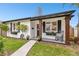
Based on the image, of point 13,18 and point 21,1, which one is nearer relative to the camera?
point 21,1

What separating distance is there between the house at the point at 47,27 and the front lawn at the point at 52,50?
20 cm

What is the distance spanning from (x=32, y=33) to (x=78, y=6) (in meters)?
1.50

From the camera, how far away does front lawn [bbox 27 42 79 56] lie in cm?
623

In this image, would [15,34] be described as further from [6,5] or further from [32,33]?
[6,5]

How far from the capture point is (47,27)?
691cm

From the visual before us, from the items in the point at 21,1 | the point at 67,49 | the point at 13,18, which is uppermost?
the point at 21,1

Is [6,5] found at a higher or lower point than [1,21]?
higher

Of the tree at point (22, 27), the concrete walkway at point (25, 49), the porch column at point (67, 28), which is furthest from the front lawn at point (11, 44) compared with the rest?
the porch column at point (67, 28)

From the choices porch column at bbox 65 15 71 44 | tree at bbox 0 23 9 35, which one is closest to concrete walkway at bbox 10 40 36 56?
tree at bbox 0 23 9 35

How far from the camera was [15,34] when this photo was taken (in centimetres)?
674

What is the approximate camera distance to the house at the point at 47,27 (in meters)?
6.61

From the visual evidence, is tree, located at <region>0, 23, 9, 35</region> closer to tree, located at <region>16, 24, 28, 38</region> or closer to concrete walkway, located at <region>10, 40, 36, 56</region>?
tree, located at <region>16, 24, 28, 38</region>

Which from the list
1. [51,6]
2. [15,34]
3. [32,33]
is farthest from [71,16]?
[15,34]

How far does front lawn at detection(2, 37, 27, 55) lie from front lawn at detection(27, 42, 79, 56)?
39 centimetres
